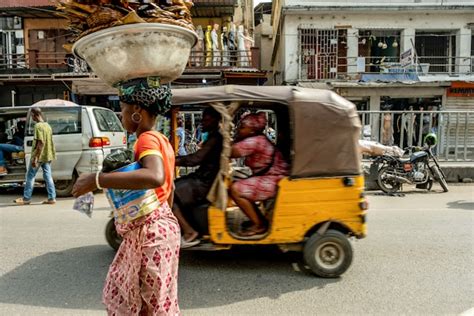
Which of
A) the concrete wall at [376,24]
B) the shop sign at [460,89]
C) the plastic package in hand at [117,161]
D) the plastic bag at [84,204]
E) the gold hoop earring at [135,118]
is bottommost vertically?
the plastic bag at [84,204]

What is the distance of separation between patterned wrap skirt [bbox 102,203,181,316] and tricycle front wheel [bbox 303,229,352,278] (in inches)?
94.5

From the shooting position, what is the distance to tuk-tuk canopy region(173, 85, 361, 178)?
447cm

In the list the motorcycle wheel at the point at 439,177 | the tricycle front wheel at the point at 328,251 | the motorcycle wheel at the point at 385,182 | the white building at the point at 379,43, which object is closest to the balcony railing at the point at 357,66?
the white building at the point at 379,43

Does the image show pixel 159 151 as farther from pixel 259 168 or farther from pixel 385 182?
pixel 385 182

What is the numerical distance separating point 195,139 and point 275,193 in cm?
564

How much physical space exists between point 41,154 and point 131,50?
6.98m

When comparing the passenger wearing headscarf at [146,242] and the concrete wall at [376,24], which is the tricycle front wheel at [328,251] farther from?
Answer: the concrete wall at [376,24]

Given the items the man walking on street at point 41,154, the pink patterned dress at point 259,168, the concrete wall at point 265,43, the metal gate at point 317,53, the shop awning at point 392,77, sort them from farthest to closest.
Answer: the concrete wall at point 265,43
the metal gate at point 317,53
the shop awning at point 392,77
the man walking on street at point 41,154
the pink patterned dress at point 259,168

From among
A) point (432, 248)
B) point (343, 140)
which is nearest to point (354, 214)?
point (343, 140)

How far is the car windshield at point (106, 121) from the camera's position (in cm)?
974

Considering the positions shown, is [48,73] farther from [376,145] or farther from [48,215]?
[376,145]

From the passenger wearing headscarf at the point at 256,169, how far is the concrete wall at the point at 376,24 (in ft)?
54.6

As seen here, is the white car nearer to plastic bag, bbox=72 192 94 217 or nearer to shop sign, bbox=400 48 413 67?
plastic bag, bbox=72 192 94 217

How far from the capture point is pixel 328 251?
14.9 ft
